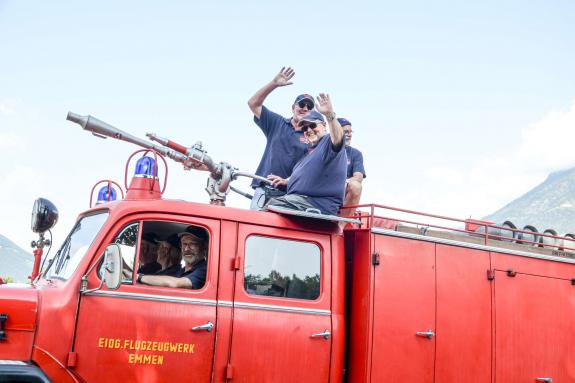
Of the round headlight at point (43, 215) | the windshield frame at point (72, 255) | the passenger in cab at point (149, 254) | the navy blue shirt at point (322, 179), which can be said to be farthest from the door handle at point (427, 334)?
the round headlight at point (43, 215)

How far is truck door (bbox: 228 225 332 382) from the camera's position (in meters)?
5.20

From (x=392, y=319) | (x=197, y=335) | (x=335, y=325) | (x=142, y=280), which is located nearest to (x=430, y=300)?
(x=392, y=319)

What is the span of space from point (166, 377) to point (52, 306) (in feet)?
3.33

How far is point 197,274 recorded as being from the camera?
17.4ft

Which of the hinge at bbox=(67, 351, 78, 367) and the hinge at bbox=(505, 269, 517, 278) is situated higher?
the hinge at bbox=(505, 269, 517, 278)

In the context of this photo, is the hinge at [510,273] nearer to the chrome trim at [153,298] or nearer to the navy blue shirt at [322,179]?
the navy blue shirt at [322,179]

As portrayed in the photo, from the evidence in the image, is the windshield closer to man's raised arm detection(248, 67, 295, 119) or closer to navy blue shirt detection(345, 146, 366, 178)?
man's raised arm detection(248, 67, 295, 119)

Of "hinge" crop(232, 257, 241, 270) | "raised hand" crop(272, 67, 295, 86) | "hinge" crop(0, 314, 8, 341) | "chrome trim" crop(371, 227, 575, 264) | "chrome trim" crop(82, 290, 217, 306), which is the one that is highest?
"raised hand" crop(272, 67, 295, 86)

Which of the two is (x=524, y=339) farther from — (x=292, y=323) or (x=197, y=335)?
(x=197, y=335)

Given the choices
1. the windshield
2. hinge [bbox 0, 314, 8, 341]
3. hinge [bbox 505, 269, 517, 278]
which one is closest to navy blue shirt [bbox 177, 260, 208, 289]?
the windshield

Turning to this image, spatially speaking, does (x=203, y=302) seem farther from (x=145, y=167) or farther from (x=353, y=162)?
(x=353, y=162)

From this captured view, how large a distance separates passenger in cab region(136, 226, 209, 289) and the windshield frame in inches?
22.2

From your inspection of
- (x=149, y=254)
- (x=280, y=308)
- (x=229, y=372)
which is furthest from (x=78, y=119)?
(x=229, y=372)

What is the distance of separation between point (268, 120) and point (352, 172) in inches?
44.9
